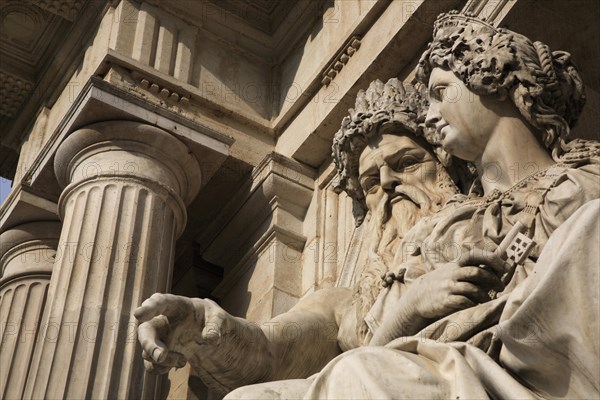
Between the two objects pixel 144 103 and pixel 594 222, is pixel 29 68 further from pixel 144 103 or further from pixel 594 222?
pixel 594 222

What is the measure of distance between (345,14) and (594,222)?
5015 millimetres

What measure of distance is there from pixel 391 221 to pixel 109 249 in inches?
77.9

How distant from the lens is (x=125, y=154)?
8062 mm

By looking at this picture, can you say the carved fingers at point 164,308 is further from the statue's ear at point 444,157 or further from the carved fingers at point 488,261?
the statue's ear at point 444,157

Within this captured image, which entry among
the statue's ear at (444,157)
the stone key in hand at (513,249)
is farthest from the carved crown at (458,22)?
the stone key in hand at (513,249)

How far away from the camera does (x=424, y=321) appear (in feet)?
16.3

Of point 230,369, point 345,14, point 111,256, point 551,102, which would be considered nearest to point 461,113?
point 551,102

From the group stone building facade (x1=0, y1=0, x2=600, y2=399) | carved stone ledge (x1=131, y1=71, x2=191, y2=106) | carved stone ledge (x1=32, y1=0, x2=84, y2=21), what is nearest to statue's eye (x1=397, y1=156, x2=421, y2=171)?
stone building facade (x1=0, y1=0, x2=600, y2=399)

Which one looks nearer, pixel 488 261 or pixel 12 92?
pixel 488 261

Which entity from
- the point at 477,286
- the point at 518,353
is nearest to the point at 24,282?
the point at 477,286

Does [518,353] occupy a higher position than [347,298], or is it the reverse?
[347,298]

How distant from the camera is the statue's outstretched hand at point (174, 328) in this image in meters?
5.02

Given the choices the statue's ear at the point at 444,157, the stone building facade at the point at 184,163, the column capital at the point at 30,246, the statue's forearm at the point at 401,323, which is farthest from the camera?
the column capital at the point at 30,246

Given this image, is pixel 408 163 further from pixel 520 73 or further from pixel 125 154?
pixel 125 154
